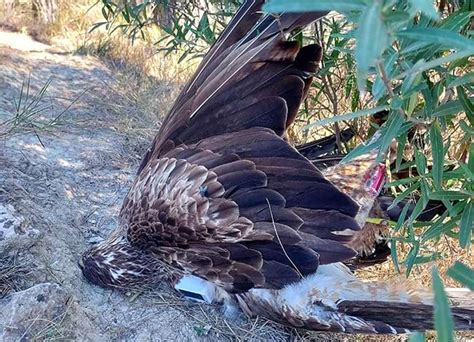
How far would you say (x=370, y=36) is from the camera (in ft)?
2.85

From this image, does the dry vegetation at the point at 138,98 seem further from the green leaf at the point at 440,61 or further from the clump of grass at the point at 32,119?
the green leaf at the point at 440,61

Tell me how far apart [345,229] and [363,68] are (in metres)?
1.49

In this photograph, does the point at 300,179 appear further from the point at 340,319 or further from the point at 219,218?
the point at 340,319

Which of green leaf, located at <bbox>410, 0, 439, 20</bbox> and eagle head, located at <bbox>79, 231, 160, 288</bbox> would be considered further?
eagle head, located at <bbox>79, 231, 160, 288</bbox>

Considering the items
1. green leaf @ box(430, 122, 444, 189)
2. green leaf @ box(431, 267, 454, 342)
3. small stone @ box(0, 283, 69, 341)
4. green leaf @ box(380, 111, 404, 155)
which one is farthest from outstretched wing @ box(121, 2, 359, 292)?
green leaf @ box(431, 267, 454, 342)

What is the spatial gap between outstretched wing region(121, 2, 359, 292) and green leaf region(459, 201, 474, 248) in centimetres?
52

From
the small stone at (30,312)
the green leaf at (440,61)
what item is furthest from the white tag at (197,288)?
the green leaf at (440,61)

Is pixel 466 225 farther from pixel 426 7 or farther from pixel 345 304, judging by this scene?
pixel 426 7

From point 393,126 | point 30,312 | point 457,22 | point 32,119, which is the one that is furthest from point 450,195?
point 32,119

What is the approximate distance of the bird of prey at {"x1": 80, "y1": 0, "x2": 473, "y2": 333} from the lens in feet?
7.70

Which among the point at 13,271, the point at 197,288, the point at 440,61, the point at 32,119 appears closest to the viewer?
the point at 440,61

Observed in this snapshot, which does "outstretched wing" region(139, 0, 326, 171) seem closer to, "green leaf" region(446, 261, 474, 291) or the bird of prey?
the bird of prey

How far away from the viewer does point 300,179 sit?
2359 millimetres

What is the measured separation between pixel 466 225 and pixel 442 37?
3.00 feet
